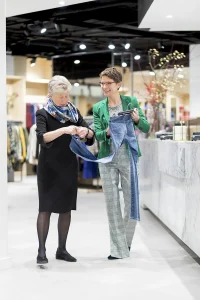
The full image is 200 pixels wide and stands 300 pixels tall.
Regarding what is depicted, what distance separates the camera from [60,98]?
424 cm

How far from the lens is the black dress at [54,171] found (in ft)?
13.8

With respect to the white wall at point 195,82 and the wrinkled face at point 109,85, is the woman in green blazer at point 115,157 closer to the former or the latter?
the wrinkled face at point 109,85

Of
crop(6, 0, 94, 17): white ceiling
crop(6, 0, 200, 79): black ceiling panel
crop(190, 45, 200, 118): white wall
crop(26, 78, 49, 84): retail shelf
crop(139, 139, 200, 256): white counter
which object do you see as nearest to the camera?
crop(139, 139, 200, 256): white counter

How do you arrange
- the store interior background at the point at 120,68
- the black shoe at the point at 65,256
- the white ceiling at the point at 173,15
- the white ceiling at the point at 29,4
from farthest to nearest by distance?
the store interior background at the point at 120,68 < the white ceiling at the point at 29,4 < the white ceiling at the point at 173,15 < the black shoe at the point at 65,256

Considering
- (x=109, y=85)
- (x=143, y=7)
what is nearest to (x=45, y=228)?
(x=109, y=85)

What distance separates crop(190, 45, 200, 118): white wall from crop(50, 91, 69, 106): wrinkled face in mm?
8651

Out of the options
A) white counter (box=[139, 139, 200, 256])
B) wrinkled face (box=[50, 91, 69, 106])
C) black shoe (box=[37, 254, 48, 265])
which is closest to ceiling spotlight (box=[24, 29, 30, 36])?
white counter (box=[139, 139, 200, 256])

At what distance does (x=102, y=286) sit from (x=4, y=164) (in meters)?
1.34

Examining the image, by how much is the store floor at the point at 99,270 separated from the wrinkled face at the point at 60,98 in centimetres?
134

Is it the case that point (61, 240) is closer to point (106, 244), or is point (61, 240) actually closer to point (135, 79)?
point (106, 244)

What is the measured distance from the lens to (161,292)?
342cm

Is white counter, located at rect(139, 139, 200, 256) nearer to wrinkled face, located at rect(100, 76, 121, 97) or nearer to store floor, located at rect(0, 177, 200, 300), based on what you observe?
store floor, located at rect(0, 177, 200, 300)

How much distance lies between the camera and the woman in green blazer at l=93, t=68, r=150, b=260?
4.34m

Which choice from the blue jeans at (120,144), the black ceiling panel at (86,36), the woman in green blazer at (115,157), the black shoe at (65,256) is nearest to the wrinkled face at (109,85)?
the woman in green blazer at (115,157)
